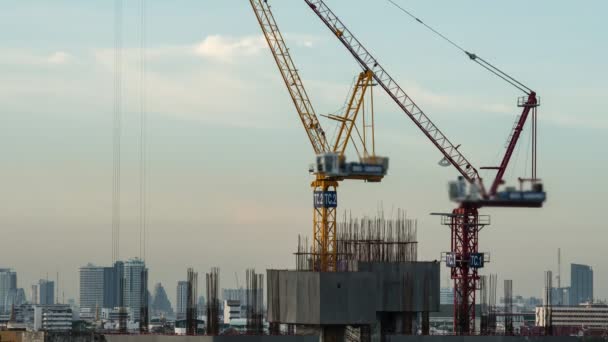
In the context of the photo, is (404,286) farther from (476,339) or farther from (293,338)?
(293,338)

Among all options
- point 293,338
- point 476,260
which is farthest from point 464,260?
point 293,338

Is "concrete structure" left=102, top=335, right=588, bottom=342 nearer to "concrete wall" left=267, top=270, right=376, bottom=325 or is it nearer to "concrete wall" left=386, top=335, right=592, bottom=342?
"concrete wall" left=386, top=335, right=592, bottom=342

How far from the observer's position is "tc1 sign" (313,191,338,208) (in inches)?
6417

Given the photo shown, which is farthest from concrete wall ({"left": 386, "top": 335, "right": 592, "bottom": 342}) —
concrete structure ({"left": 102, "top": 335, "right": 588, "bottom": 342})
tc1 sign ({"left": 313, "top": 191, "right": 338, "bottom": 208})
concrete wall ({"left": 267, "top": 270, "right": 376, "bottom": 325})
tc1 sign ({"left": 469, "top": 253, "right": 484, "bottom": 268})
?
tc1 sign ({"left": 313, "top": 191, "right": 338, "bottom": 208})

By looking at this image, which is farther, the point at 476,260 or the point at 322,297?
the point at 476,260

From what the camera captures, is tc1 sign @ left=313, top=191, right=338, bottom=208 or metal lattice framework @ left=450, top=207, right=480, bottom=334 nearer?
tc1 sign @ left=313, top=191, right=338, bottom=208

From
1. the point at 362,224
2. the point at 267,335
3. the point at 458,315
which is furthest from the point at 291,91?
the point at 458,315

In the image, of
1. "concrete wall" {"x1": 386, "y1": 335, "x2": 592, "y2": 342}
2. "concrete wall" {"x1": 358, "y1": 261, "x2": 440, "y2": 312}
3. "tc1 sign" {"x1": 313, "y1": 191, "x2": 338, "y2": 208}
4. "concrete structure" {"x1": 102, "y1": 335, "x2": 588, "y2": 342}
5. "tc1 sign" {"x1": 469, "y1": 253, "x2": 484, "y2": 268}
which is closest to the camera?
"tc1 sign" {"x1": 313, "y1": 191, "x2": 338, "y2": 208}

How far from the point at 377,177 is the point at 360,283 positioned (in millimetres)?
12435

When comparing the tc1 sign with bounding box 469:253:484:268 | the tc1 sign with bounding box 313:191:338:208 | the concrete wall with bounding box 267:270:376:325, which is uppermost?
the tc1 sign with bounding box 313:191:338:208

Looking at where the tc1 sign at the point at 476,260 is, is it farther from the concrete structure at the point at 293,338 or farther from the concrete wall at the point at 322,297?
the concrete wall at the point at 322,297

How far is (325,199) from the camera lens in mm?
162750

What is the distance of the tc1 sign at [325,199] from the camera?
163000 mm

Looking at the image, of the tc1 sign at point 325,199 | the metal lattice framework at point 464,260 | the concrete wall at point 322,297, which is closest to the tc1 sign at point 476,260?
the metal lattice framework at point 464,260
